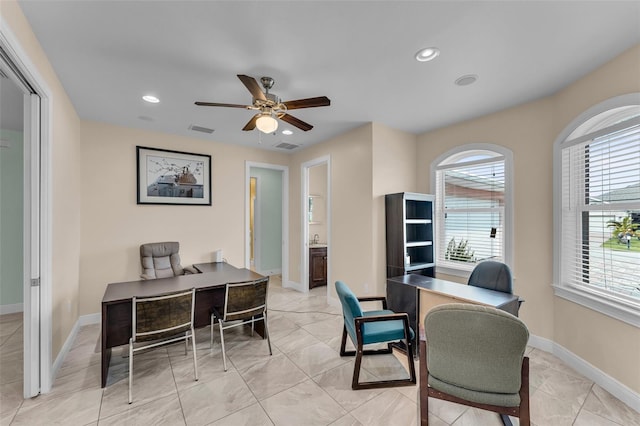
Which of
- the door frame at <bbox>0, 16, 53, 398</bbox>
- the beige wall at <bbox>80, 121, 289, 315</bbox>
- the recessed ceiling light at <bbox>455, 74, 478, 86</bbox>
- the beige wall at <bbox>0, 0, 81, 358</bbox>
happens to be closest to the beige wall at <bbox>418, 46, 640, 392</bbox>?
the recessed ceiling light at <bbox>455, 74, 478, 86</bbox>

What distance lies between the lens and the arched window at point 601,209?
2.29 meters

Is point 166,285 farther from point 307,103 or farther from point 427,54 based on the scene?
point 427,54

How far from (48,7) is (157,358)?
3017 mm

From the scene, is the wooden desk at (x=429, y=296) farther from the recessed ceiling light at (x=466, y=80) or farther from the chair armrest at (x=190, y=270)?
the chair armrest at (x=190, y=270)

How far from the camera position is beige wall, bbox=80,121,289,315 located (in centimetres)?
380

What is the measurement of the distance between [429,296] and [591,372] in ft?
5.01

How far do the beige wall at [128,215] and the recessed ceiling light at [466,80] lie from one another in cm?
373

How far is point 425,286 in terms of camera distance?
2848 millimetres

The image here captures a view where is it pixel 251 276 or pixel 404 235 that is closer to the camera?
pixel 251 276

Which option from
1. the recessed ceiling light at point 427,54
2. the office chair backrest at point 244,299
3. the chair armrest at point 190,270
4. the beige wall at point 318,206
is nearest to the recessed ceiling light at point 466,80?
the recessed ceiling light at point 427,54

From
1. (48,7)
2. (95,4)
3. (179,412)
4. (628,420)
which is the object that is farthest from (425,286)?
(48,7)

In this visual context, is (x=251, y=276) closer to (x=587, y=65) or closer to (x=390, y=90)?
(x=390, y=90)

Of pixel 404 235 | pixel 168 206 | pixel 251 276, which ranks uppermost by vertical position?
pixel 168 206

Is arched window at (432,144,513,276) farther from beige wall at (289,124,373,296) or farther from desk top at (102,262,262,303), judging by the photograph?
desk top at (102,262,262,303)
